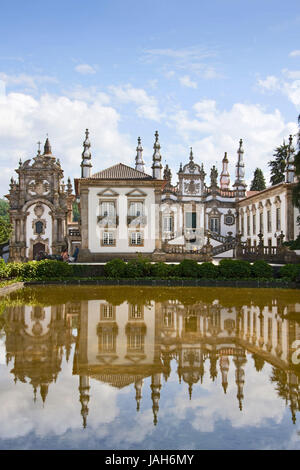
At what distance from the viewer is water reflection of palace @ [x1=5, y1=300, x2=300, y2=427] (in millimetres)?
5816

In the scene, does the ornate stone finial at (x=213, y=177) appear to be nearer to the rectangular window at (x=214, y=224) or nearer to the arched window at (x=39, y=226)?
the rectangular window at (x=214, y=224)

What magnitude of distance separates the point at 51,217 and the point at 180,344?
32.9 meters

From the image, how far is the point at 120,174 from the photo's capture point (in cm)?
2966

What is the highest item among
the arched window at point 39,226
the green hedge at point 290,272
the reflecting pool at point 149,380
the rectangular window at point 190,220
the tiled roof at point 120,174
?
the tiled roof at point 120,174

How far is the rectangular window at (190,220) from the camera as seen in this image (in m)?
41.0

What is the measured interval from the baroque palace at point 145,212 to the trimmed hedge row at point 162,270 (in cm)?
616

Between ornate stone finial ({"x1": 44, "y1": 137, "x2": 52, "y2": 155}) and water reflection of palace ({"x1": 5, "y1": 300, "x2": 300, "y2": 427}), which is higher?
ornate stone finial ({"x1": 44, "y1": 137, "x2": 52, "y2": 155})

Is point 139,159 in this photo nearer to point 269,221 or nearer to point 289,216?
point 269,221

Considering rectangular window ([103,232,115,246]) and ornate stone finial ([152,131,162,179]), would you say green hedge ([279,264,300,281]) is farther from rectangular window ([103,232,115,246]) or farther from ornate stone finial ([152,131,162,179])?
rectangular window ([103,232,115,246])

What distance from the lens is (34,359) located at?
6688 mm

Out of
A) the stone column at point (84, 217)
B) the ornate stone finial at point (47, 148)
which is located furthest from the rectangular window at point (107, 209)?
the ornate stone finial at point (47, 148)

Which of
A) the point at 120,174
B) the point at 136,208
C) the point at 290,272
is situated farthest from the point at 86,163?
the point at 290,272

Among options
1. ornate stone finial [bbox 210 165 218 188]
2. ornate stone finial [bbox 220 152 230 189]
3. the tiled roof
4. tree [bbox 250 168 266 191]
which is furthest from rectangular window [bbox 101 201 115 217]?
tree [bbox 250 168 266 191]

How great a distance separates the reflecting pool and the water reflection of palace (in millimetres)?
21
